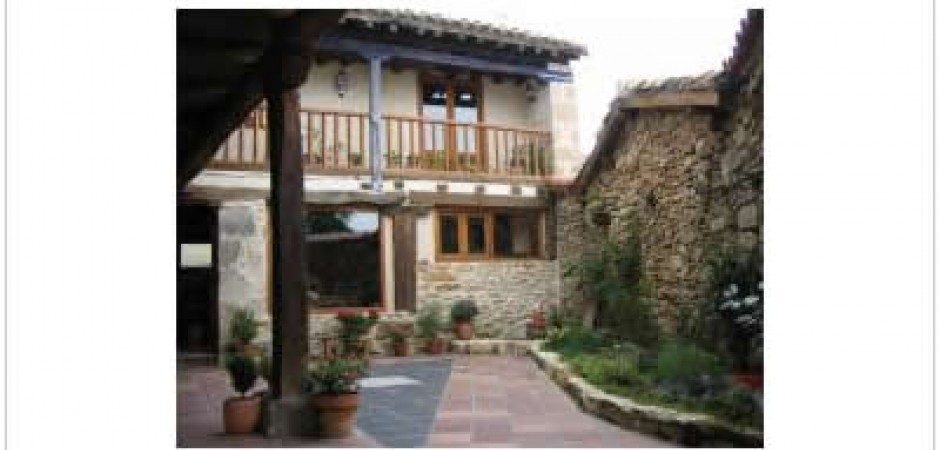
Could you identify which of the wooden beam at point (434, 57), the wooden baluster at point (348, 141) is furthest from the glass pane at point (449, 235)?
the wooden beam at point (434, 57)

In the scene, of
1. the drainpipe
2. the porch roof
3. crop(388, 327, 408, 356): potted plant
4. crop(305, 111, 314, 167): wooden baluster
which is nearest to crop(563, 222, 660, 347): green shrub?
crop(388, 327, 408, 356): potted plant

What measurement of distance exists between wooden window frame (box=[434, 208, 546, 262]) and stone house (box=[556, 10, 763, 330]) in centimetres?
188

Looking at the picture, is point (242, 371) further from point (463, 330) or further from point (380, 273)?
point (463, 330)

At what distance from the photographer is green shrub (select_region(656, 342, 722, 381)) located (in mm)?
4973

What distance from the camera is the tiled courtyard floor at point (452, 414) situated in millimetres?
4328

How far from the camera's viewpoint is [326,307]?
934cm

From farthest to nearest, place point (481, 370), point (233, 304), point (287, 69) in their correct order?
point (233, 304), point (481, 370), point (287, 69)

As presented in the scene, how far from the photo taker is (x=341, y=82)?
32.6ft

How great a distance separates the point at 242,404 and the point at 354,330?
444 cm

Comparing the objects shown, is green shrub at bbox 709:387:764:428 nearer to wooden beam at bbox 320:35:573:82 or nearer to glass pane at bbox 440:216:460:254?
glass pane at bbox 440:216:460:254
